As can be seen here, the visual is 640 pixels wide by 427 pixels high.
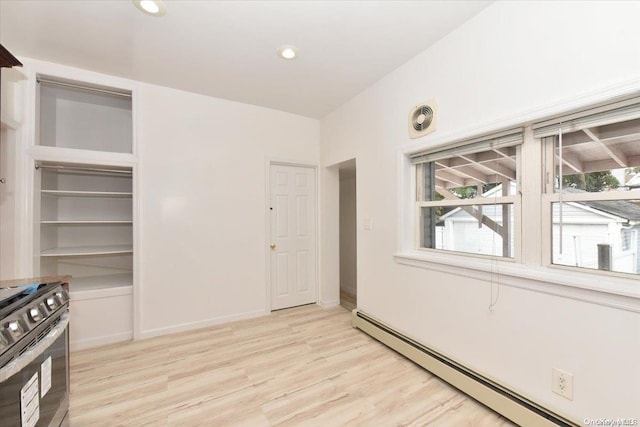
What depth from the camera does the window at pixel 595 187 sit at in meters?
1.34

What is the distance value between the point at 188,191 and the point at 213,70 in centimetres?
130

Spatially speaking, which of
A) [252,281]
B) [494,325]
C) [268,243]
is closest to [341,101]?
[268,243]

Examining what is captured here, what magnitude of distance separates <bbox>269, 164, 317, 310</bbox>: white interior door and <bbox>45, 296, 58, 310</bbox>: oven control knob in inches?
89.8

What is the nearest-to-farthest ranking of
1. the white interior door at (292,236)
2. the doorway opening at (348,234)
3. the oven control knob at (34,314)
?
the oven control knob at (34,314) → the white interior door at (292,236) → the doorway opening at (348,234)

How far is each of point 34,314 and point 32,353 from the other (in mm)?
173

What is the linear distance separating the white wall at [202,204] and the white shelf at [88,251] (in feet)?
1.02

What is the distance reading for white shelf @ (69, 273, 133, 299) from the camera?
8.41 ft

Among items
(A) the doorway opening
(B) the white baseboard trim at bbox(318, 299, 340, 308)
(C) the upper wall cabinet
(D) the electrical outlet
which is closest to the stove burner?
(C) the upper wall cabinet

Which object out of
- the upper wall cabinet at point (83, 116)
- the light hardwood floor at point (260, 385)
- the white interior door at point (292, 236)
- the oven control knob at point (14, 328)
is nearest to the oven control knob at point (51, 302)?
the oven control knob at point (14, 328)

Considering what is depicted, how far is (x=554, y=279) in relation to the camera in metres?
1.44

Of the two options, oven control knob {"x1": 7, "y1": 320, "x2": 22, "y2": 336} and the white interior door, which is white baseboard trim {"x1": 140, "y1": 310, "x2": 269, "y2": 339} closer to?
the white interior door

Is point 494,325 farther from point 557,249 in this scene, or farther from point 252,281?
point 252,281

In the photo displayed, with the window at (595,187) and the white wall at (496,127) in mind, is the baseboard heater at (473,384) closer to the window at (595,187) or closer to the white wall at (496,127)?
the white wall at (496,127)

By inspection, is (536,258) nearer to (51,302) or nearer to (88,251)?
(51,302)
